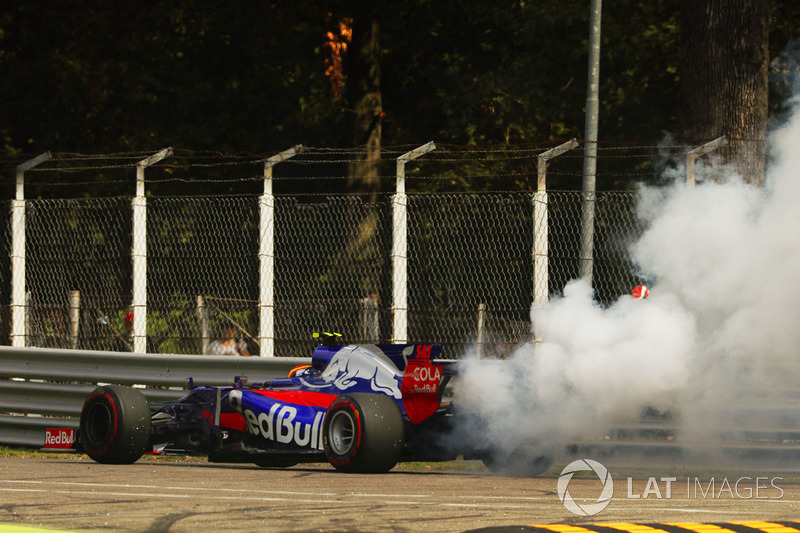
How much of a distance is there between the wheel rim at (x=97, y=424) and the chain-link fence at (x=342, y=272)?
5.19 ft

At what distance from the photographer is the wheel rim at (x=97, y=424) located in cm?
1114

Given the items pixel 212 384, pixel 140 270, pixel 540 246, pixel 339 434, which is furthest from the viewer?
pixel 140 270

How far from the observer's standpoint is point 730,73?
13.4 meters

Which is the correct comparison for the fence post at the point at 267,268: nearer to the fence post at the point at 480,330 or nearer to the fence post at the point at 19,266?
the fence post at the point at 480,330

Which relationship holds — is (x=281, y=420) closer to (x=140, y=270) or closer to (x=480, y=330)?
(x=480, y=330)

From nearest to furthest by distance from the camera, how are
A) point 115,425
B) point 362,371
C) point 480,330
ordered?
point 362,371
point 115,425
point 480,330

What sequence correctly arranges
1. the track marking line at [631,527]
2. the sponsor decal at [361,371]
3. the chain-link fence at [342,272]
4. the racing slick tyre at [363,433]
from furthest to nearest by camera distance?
the chain-link fence at [342,272]
the sponsor decal at [361,371]
the racing slick tyre at [363,433]
the track marking line at [631,527]

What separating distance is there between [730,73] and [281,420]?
6.06 meters

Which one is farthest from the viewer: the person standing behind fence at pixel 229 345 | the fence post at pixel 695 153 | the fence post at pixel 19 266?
the fence post at pixel 19 266

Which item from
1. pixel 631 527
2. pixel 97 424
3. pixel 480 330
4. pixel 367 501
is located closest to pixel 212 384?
pixel 97 424

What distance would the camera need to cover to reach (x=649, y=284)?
11133mm

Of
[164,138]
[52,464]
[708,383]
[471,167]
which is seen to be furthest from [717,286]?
[164,138]

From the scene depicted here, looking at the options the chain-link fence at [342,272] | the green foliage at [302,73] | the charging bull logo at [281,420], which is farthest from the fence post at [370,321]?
the green foliage at [302,73]

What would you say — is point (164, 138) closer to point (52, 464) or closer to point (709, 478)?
point (52, 464)
